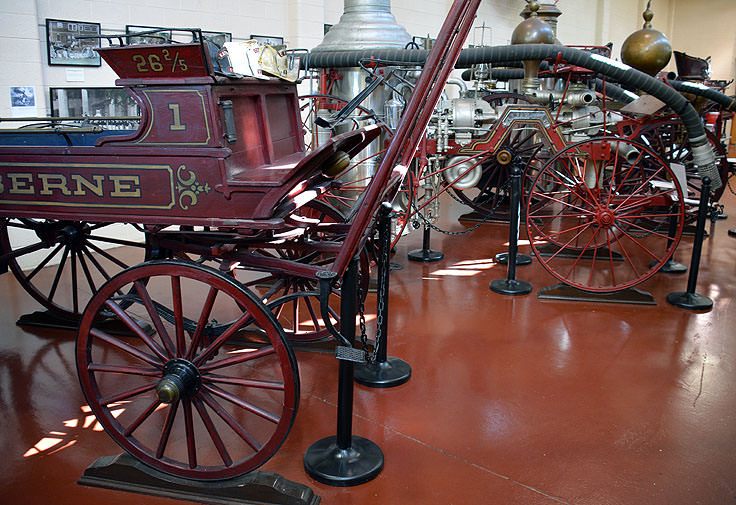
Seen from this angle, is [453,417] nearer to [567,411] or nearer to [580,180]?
[567,411]

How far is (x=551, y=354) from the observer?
391cm

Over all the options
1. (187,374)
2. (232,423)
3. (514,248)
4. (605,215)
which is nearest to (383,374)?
(232,423)

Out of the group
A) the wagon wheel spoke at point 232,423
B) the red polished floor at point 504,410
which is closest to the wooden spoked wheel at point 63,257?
the red polished floor at point 504,410

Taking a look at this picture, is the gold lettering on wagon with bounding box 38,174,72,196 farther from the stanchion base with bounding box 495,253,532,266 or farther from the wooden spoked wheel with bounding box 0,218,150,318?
the stanchion base with bounding box 495,253,532,266

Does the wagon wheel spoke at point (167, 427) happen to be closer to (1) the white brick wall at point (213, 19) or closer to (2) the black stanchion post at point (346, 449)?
(2) the black stanchion post at point (346, 449)

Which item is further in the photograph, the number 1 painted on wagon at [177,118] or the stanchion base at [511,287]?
the stanchion base at [511,287]

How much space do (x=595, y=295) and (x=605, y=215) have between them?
671mm

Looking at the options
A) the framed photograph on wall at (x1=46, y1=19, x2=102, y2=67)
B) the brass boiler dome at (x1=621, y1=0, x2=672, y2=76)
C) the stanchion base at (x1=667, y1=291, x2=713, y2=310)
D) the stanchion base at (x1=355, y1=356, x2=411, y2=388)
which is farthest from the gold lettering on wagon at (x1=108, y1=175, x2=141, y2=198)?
the brass boiler dome at (x1=621, y1=0, x2=672, y2=76)

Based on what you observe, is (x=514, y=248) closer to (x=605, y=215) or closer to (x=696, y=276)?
(x=605, y=215)

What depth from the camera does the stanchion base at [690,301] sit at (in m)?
4.70

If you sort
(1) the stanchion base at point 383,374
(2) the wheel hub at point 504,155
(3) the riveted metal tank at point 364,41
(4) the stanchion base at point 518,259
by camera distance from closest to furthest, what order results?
1. (1) the stanchion base at point 383,374
2. (2) the wheel hub at point 504,155
3. (4) the stanchion base at point 518,259
4. (3) the riveted metal tank at point 364,41

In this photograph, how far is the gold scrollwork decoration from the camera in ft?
8.21

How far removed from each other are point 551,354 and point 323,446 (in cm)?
176

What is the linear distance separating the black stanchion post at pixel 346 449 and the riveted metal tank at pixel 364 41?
12.6 ft
